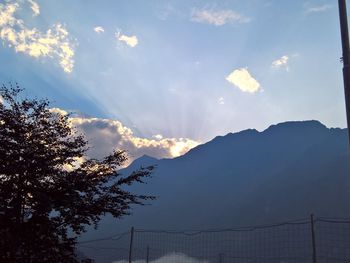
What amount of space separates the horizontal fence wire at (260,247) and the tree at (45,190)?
4851 millimetres

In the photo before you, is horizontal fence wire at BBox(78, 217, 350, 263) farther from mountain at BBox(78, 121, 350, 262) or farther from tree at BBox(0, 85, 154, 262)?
mountain at BBox(78, 121, 350, 262)

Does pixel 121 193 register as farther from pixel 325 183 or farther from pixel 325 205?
pixel 325 183

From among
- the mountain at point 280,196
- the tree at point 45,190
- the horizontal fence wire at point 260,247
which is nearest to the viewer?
the tree at point 45,190

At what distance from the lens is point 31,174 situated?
11891 mm

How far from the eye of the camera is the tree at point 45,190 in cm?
1116

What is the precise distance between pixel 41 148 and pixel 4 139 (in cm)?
88

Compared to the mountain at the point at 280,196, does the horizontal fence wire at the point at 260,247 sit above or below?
below

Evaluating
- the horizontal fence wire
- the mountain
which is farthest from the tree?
the mountain

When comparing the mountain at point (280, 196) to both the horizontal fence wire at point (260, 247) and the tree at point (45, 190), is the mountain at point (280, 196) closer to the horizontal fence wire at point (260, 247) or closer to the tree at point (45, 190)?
the horizontal fence wire at point (260, 247)

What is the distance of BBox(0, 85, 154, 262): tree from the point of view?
1116cm

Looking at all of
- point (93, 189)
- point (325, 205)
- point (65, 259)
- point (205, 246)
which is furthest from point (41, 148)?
point (325, 205)

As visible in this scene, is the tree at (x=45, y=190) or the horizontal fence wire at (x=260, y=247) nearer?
the tree at (x=45, y=190)

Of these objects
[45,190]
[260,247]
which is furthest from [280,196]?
[45,190]

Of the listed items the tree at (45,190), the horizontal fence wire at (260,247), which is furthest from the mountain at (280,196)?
the tree at (45,190)
